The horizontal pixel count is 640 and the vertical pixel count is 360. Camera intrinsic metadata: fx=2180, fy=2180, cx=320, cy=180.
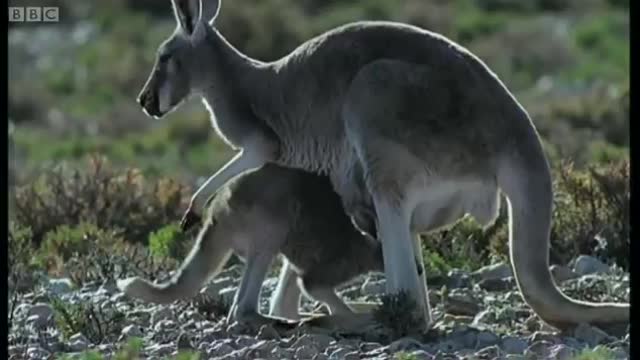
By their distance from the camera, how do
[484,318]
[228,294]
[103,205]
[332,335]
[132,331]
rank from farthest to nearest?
[103,205]
[228,294]
[484,318]
[132,331]
[332,335]

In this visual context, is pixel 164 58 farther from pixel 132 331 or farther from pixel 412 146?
pixel 412 146

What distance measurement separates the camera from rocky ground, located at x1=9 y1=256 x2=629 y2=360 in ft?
31.7

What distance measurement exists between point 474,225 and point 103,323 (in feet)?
9.66

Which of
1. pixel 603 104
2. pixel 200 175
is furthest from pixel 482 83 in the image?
pixel 603 104

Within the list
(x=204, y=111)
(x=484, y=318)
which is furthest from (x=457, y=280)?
(x=204, y=111)

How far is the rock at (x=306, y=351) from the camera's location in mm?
9577

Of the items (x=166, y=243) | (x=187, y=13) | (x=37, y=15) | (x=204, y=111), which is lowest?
(x=166, y=243)

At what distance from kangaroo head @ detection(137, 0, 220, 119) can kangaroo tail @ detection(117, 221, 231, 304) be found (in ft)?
2.59

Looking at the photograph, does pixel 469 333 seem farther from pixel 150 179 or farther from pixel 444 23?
pixel 444 23

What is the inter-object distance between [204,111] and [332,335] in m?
16.3

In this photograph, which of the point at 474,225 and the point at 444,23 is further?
the point at 444,23

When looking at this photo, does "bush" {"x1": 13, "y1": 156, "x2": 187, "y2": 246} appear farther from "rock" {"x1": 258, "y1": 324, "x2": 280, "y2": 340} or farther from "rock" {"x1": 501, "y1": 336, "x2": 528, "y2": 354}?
"rock" {"x1": 501, "y1": 336, "x2": 528, "y2": 354}

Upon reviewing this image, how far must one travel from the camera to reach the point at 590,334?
9.94m
